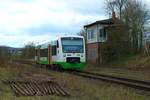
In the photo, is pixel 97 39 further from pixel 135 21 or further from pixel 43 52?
pixel 43 52

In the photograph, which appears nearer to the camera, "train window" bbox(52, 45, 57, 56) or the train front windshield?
the train front windshield

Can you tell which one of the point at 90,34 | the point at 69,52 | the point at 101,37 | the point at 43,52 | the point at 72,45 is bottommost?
the point at 69,52

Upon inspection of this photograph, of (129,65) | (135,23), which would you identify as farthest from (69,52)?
(135,23)

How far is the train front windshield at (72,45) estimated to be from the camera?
119 ft

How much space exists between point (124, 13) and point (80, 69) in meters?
18.3

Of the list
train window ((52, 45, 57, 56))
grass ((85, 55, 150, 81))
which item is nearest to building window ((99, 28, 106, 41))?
grass ((85, 55, 150, 81))

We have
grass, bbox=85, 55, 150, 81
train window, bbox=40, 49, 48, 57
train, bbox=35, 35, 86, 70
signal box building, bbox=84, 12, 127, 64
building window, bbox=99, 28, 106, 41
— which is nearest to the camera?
train, bbox=35, 35, 86, 70

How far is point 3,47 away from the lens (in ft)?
127

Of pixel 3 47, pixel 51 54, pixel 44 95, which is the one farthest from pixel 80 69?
pixel 44 95

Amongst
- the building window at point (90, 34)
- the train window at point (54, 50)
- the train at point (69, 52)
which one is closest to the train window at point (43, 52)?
Result: the train window at point (54, 50)

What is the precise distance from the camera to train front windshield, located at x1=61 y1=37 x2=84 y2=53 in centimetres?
3622

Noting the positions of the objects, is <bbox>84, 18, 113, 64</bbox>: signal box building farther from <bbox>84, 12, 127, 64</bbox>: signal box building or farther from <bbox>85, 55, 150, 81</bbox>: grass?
<bbox>85, 55, 150, 81</bbox>: grass

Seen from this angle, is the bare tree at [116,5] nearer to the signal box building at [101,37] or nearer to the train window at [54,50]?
the signal box building at [101,37]

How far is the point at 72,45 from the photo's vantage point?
120ft
